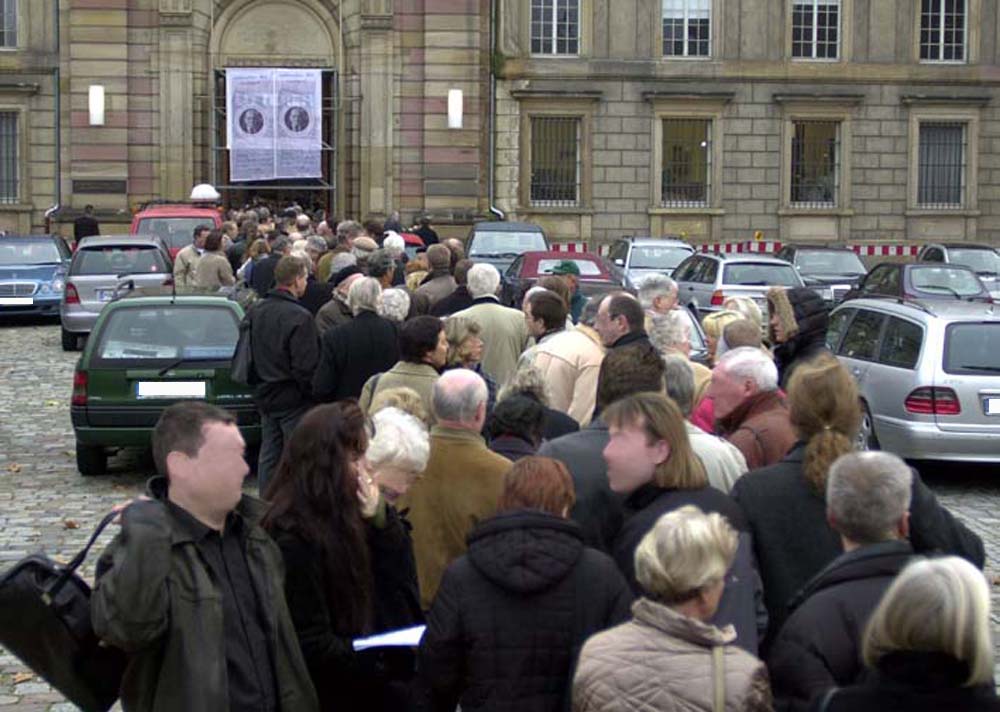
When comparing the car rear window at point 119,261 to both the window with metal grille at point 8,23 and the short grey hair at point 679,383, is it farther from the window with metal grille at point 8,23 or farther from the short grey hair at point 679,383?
the short grey hair at point 679,383

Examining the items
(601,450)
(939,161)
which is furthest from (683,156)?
(601,450)

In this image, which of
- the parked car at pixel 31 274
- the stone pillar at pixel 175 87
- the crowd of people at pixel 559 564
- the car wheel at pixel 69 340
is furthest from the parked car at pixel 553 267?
the crowd of people at pixel 559 564

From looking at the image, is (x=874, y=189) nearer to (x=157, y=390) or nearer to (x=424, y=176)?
(x=424, y=176)

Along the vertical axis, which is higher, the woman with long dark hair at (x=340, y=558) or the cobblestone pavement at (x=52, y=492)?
the woman with long dark hair at (x=340, y=558)

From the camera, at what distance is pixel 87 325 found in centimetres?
2352

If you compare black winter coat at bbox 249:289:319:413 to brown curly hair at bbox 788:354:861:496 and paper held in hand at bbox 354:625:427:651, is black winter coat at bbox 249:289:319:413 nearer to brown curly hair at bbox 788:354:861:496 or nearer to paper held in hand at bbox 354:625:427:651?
brown curly hair at bbox 788:354:861:496

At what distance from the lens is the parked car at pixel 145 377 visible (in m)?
13.6

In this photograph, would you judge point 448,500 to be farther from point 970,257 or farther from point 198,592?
point 970,257

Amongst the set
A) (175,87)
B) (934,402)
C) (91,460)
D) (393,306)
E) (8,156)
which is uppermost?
(175,87)

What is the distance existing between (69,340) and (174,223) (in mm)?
5844

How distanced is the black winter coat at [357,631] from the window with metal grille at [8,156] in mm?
34195

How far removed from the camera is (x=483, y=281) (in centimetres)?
1227

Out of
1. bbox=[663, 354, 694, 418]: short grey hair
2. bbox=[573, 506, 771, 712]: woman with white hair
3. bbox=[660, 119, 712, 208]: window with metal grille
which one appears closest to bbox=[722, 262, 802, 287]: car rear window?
bbox=[660, 119, 712, 208]: window with metal grille

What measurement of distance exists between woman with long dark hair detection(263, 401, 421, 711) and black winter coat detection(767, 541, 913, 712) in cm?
138
